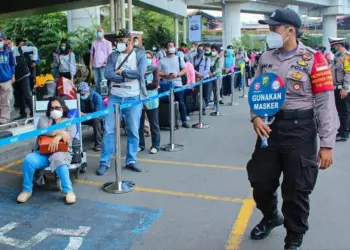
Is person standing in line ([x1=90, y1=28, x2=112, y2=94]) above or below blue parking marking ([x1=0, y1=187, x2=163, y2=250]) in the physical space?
above

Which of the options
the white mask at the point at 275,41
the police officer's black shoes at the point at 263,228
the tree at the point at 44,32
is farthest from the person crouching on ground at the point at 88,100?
the tree at the point at 44,32

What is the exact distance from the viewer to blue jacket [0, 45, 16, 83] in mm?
8273

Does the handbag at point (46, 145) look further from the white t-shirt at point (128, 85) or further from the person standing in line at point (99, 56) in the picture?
the person standing in line at point (99, 56)

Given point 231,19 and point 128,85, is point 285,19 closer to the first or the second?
point 128,85

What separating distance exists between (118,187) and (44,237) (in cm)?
141

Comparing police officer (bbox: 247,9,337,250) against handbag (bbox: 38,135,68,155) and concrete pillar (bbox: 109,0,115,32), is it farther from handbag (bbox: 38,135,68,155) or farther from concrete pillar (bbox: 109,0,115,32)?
concrete pillar (bbox: 109,0,115,32)

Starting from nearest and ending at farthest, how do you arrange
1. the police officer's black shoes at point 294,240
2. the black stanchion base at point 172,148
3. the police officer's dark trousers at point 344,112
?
the police officer's black shoes at point 294,240
the black stanchion base at point 172,148
the police officer's dark trousers at point 344,112

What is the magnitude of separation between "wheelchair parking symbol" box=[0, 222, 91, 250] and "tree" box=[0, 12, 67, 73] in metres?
12.2

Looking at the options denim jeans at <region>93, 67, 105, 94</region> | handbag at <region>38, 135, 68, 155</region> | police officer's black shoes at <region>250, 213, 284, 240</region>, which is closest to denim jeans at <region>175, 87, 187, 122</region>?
denim jeans at <region>93, 67, 105, 94</region>

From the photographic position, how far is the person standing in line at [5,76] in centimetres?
829

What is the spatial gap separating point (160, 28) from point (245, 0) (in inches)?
312

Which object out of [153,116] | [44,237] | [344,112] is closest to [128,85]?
[153,116]

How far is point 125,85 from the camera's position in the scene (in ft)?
19.5

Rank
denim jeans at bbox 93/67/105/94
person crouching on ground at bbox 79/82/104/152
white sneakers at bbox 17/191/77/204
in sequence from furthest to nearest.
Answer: denim jeans at bbox 93/67/105/94 < person crouching on ground at bbox 79/82/104/152 < white sneakers at bbox 17/191/77/204
